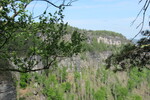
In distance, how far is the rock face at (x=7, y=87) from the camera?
782 cm

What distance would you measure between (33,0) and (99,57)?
103936 mm

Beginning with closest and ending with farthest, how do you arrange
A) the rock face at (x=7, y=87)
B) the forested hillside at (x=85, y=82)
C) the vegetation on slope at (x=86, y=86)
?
the rock face at (x=7, y=87), the forested hillside at (x=85, y=82), the vegetation on slope at (x=86, y=86)

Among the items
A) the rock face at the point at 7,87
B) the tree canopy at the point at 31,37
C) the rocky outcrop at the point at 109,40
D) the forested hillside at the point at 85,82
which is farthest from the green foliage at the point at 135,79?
the tree canopy at the point at 31,37

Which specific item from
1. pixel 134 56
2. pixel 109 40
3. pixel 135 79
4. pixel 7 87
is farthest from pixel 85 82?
pixel 109 40

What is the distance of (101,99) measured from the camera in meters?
47.2

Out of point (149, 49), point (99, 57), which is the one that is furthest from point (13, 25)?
point (99, 57)

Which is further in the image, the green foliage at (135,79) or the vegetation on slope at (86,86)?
the green foliage at (135,79)

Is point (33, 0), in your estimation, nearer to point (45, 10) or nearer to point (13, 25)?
point (45, 10)

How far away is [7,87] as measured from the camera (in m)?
8.07

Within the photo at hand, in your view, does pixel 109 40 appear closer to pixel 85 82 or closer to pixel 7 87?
pixel 85 82

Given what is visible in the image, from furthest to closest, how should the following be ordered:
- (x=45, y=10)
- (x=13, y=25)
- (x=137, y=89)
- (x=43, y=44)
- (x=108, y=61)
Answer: (x=137, y=89), (x=108, y=61), (x=43, y=44), (x=45, y=10), (x=13, y=25)

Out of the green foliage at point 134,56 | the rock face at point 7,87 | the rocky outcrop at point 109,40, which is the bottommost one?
the rock face at point 7,87

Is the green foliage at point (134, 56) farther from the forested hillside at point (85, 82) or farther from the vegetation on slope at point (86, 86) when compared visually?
the vegetation on slope at point (86, 86)

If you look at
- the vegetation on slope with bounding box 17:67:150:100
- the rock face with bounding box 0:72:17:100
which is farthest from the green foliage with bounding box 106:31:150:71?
the vegetation on slope with bounding box 17:67:150:100
